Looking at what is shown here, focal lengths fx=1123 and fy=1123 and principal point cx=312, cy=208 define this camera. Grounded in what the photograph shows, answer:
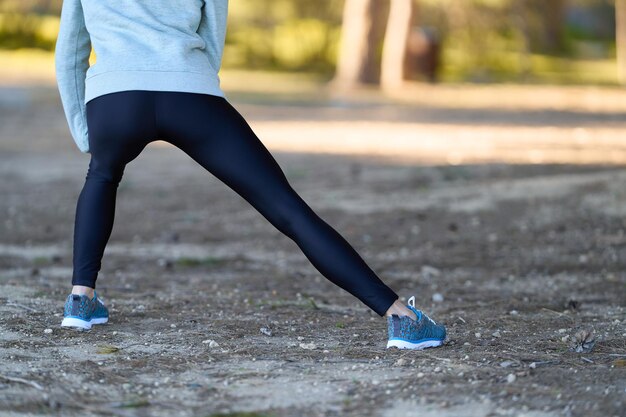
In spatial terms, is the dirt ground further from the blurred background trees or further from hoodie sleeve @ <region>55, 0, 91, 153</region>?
the blurred background trees

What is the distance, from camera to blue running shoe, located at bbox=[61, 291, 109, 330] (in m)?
4.56

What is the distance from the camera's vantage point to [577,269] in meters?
6.93

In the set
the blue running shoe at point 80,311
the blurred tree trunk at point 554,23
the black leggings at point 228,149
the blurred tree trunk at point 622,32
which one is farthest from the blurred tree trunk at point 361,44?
the black leggings at point 228,149

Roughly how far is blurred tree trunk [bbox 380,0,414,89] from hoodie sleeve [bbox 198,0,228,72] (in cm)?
2046

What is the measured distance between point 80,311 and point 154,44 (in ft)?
3.82

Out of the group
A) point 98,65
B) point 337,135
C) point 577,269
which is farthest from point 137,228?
point 337,135

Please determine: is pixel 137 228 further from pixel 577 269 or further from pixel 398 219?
pixel 577 269

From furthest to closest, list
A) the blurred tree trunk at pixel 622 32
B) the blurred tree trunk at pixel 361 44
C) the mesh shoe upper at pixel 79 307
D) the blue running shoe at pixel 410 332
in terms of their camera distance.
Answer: the blurred tree trunk at pixel 622 32 → the blurred tree trunk at pixel 361 44 → the mesh shoe upper at pixel 79 307 → the blue running shoe at pixel 410 332

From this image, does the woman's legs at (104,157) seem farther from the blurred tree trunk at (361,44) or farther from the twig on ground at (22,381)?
the blurred tree trunk at (361,44)

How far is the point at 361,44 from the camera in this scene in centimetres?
2522

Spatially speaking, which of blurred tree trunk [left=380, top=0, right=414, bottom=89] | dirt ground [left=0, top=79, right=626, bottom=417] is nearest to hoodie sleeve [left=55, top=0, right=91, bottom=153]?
dirt ground [left=0, top=79, right=626, bottom=417]

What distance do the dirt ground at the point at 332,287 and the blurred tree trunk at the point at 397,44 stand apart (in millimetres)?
10431

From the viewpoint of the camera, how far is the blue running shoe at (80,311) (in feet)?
15.0

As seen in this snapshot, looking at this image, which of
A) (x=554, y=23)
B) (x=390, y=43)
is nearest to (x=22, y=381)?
(x=390, y=43)
